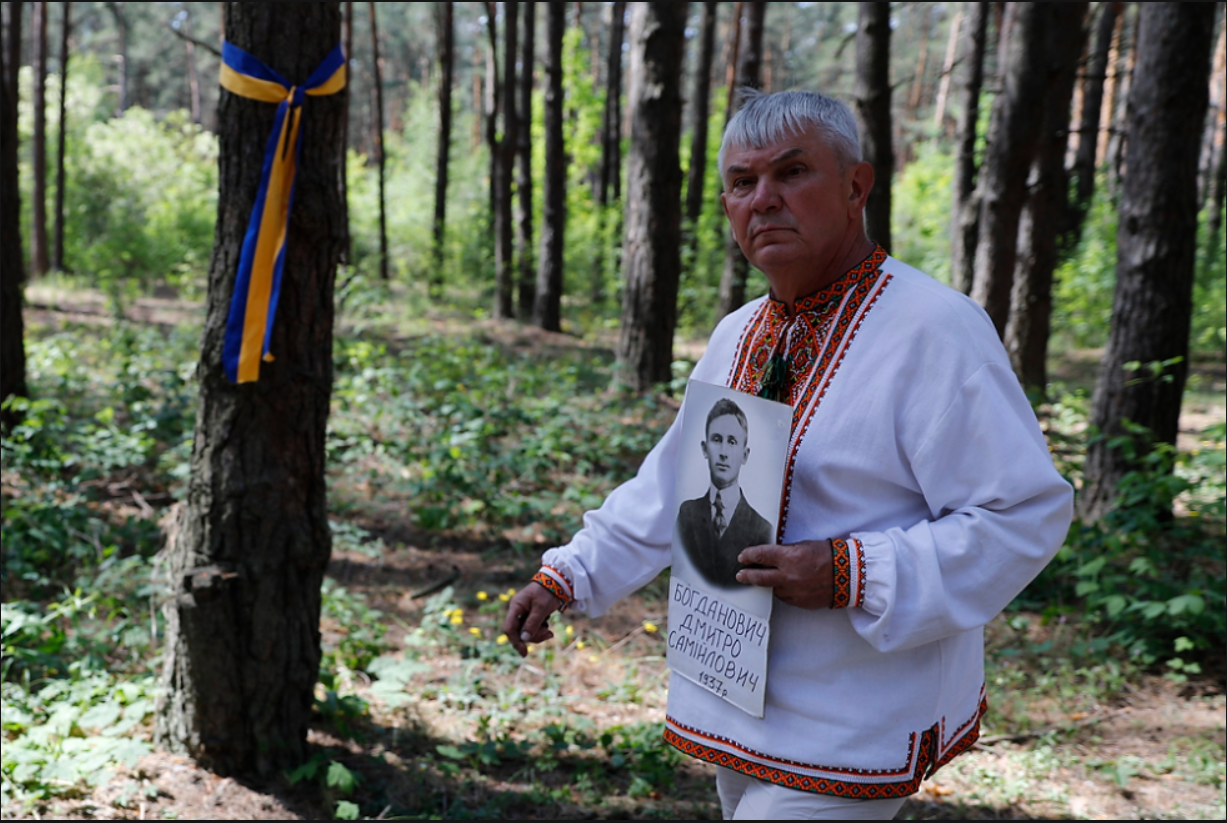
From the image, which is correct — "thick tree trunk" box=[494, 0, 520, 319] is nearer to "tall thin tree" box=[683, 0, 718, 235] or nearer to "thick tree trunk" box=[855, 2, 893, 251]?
"tall thin tree" box=[683, 0, 718, 235]

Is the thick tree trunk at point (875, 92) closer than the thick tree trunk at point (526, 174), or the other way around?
the thick tree trunk at point (875, 92)

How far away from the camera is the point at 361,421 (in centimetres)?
757

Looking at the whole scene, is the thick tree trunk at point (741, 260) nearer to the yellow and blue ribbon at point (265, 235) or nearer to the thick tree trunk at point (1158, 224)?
the thick tree trunk at point (1158, 224)

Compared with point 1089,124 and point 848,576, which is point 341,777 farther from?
point 1089,124

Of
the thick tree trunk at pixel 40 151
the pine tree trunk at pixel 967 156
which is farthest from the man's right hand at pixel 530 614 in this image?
the thick tree trunk at pixel 40 151

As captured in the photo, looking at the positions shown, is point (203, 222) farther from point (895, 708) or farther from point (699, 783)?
point (895, 708)

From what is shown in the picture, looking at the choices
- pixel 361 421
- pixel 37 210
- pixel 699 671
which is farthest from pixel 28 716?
pixel 37 210

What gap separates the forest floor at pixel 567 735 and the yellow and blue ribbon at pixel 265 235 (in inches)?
57.6

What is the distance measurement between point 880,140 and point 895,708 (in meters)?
7.74

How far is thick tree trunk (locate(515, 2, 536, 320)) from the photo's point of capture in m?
15.8

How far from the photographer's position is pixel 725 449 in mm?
1805

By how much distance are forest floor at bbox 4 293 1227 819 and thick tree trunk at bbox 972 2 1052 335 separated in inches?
196

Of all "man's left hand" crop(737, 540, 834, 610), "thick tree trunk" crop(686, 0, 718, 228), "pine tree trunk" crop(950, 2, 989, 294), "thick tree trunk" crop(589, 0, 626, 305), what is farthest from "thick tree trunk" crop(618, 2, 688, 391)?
"thick tree trunk" crop(589, 0, 626, 305)

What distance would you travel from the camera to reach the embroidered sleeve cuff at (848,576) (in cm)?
158
